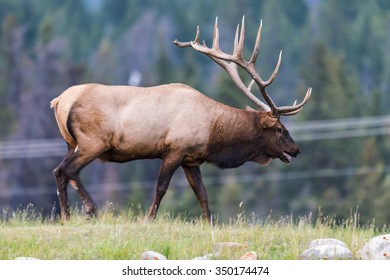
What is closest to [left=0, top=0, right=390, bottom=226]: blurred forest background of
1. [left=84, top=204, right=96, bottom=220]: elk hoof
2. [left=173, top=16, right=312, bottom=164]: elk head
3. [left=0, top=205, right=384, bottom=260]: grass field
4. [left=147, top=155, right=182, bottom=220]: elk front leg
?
[left=173, top=16, right=312, bottom=164]: elk head

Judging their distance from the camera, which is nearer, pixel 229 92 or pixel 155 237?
pixel 155 237

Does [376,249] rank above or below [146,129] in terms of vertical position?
below

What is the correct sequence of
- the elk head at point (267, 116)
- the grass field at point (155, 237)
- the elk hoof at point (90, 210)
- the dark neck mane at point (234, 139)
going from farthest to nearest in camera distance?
the elk head at point (267, 116) < the dark neck mane at point (234, 139) < the elk hoof at point (90, 210) < the grass field at point (155, 237)

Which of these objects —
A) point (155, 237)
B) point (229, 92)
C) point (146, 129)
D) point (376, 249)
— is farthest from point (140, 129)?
point (229, 92)

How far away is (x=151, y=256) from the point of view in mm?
15969

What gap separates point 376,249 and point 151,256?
7.63 feet

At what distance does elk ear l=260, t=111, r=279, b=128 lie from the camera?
2069 centimetres

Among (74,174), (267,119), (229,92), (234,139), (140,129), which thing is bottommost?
(74,174)

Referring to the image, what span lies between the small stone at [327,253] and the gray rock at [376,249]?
0.52ft

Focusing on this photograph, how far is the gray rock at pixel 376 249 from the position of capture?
16.0 metres

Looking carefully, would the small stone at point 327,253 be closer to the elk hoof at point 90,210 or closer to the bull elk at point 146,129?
the bull elk at point 146,129

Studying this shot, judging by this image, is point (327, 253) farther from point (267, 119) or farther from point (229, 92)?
point (229, 92)

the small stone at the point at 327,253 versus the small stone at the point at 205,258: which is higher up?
the small stone at the point at 327,253

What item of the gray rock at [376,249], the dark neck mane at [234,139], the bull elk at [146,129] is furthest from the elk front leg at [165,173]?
the gray rock at [376,249]
